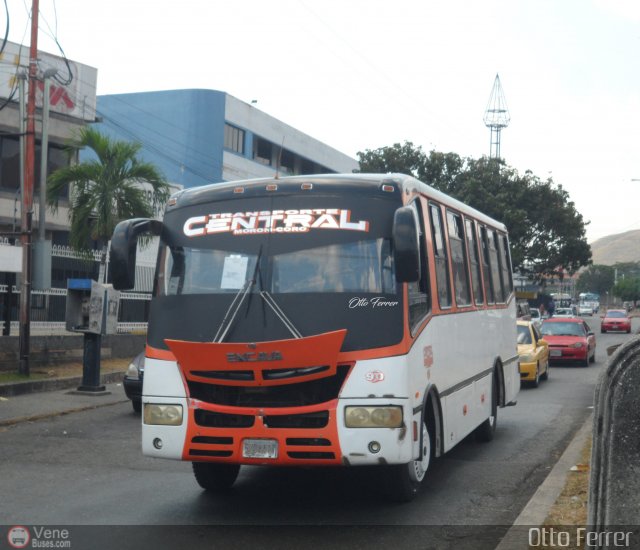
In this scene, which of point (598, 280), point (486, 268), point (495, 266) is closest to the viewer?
point (486, 268)

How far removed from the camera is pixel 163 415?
7.44 m

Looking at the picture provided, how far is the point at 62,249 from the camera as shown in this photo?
2198 centimetres

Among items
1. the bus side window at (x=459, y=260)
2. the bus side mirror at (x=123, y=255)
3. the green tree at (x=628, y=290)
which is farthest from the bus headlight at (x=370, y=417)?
the green tree at (x=628, y=290)

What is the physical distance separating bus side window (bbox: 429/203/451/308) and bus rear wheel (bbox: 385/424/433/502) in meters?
1.52

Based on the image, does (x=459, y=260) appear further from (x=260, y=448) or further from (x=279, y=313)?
(x=260, y=448)

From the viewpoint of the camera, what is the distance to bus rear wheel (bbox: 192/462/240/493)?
8398mm

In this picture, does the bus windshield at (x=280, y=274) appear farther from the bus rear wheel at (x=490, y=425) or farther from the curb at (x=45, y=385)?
the curb at (x=45, y=385)

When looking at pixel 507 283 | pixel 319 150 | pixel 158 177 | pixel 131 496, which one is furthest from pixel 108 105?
pixel 131 496

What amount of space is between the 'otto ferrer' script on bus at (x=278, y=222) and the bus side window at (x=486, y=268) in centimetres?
462

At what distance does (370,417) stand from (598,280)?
7533 inches

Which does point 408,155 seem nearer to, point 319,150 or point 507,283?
point 319,150

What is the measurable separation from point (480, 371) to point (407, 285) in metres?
4.04

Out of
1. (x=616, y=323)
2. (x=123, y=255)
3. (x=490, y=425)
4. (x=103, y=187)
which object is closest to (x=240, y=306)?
(x=123, y=255)

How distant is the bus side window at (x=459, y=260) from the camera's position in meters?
9.88
